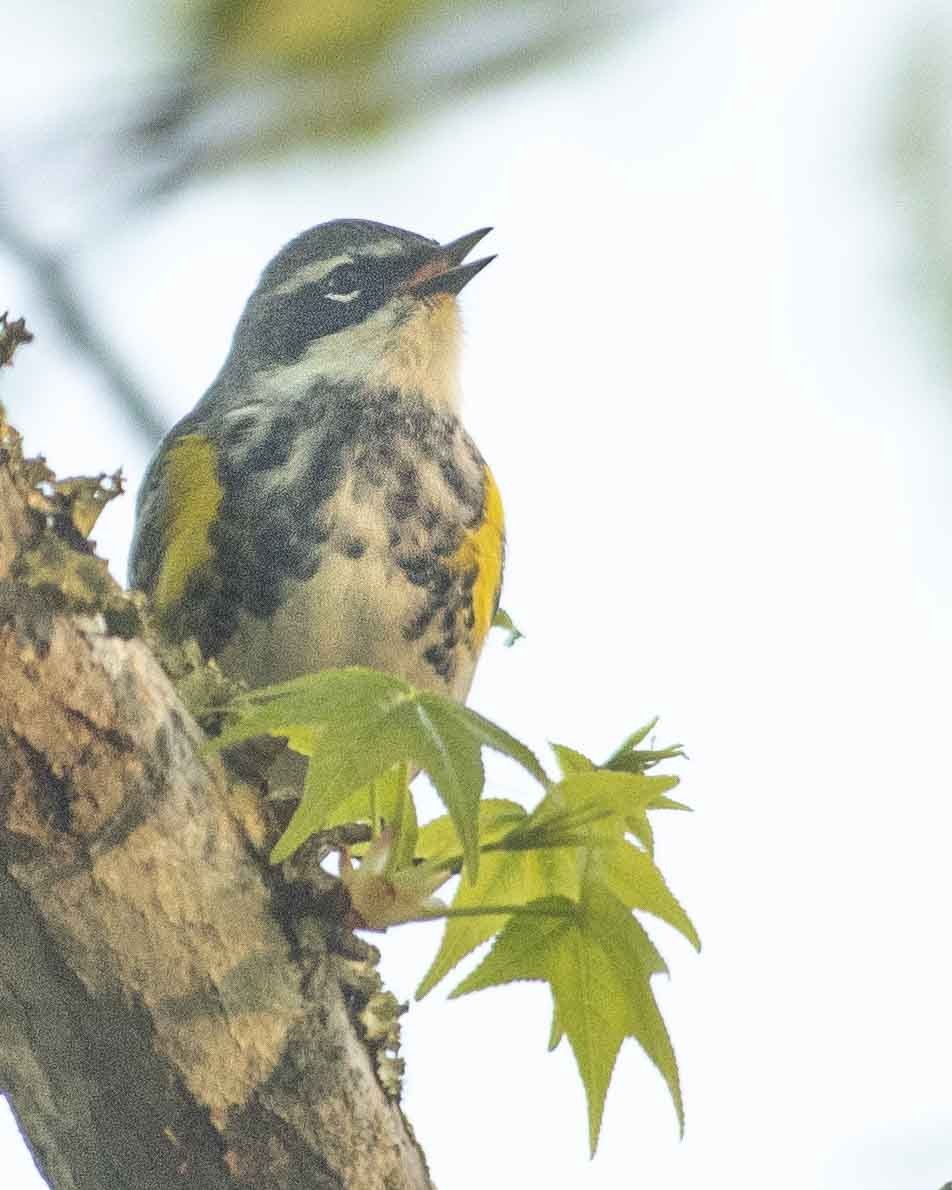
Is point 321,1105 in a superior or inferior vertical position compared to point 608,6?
inferior

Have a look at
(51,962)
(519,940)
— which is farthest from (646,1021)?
(51,962)

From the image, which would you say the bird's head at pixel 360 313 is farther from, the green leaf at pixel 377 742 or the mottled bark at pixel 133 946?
the green leaf at pixel 377 742

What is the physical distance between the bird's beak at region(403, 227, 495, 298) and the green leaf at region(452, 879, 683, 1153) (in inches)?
141

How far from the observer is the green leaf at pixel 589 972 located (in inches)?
98.4

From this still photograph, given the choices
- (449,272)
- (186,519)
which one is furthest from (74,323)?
(449,272)

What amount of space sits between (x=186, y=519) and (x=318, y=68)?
1802 millimetres

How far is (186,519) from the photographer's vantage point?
4.58m

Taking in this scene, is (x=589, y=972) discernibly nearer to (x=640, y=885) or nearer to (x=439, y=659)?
(x=640, y=885)

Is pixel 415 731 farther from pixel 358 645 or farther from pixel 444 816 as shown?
pixel 358 645

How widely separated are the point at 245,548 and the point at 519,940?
222 centimetres

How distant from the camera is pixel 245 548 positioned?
4488 millimetres

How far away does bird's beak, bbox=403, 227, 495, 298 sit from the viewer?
Answer: 18.6ft

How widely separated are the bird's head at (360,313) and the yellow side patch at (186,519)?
583mm

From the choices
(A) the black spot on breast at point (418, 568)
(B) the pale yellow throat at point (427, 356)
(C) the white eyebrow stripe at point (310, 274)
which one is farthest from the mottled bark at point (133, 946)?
(C) the white eyebrow stripe at point (310, 274)
